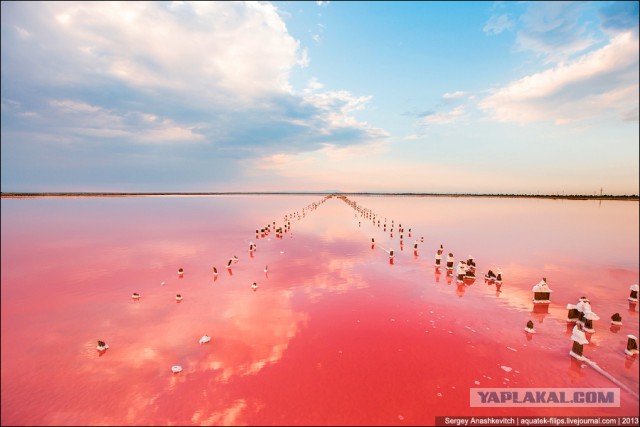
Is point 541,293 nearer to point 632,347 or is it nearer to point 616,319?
point 616,319

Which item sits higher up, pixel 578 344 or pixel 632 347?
pixel 578 344

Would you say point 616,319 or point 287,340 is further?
point 616,319

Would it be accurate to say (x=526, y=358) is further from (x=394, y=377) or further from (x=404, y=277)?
(x=404, y=277)

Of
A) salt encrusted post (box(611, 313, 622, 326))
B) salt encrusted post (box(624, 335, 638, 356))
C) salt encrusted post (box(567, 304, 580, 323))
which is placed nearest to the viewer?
salt encrusted post (box(624, 335, 638, 356))

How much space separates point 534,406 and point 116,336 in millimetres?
13547

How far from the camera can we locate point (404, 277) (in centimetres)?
1867

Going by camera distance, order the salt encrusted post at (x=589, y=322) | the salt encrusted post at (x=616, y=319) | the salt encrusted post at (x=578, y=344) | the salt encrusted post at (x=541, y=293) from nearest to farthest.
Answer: the salt encrusted post at (x=578, y=344) < the salt encrusted post at (x=589, y=322) < the salt encrusted post at (x=616, y=319) < the salt encrusted post at (x=541, y=293)

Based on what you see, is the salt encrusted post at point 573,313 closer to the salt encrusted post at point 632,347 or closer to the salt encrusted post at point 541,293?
the salt encrusted post at point 541,293

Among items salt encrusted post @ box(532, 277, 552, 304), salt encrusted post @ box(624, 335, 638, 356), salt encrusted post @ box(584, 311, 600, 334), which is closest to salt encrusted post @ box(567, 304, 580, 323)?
salt encrusted post @ box(584, 311, 600, 334)

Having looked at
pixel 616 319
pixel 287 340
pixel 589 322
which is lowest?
pixel 287 340

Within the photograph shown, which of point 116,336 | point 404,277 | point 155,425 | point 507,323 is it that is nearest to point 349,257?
point 404,277

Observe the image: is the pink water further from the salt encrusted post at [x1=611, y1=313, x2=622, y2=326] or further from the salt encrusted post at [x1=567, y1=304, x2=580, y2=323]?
the salt encrusted post at [x1=567, y1=304, x2=580, y2=323]

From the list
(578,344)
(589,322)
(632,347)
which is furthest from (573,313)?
(578,344)

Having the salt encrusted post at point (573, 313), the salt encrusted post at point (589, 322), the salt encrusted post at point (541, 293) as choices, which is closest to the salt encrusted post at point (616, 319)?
the salt encrusted post at point (573, 313)
